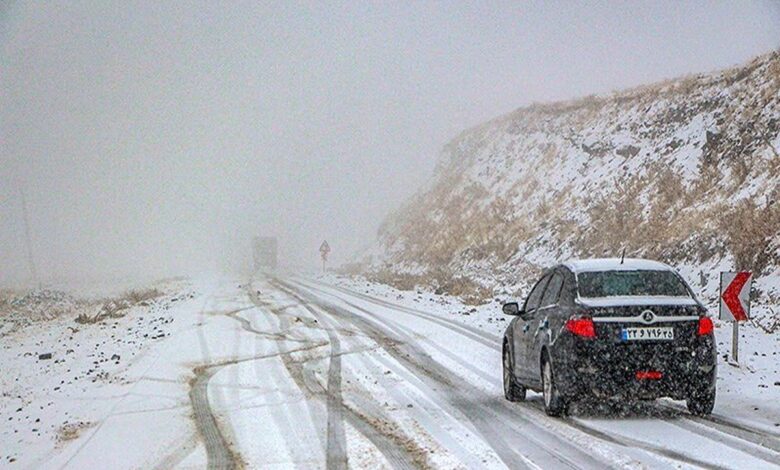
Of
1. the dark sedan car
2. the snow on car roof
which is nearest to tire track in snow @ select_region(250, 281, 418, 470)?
the dark sedan car

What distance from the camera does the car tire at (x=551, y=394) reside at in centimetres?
732

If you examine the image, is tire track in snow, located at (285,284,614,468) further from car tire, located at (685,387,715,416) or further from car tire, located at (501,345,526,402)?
car tire, located at (685,387,715,416)

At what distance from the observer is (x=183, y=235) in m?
141

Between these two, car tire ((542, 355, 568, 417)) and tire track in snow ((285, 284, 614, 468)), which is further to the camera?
car tire ((542, 355, 568, 417))

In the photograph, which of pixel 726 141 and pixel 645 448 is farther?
pixel 726 141

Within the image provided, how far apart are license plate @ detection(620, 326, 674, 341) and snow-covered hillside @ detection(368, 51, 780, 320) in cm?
870

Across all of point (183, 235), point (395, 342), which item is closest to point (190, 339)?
point (395, 342)

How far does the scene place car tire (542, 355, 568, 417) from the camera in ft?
24.0

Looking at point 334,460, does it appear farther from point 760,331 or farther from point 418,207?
point 418,207

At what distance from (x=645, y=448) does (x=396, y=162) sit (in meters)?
92.9

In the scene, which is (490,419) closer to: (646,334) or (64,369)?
(646,334)

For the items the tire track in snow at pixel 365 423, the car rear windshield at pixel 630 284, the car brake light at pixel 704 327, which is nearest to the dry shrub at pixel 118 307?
the tire track in snow at pixel 365 423

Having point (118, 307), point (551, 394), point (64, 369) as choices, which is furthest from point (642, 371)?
point (118, 307)

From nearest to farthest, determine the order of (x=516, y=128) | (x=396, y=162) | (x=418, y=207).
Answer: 1. (x=516, y=128)
2. (x=418, y=207)
3. (x=396, y=162)
